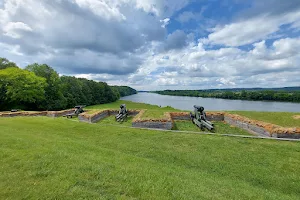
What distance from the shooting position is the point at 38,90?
2712 centimetres

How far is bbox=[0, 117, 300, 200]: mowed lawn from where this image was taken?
8.75ft

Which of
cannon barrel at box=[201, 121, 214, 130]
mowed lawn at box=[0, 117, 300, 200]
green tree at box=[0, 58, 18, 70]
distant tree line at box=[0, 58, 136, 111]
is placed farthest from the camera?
green tree at box=[0, 58, 18, 70]

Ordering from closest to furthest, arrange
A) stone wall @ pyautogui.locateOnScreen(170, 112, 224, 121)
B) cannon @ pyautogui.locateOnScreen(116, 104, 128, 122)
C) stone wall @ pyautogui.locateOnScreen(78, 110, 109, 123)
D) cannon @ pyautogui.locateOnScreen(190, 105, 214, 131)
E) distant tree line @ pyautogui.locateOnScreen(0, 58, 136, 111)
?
cannon @ pyautogui.locateOnScreen(190, 105, 214, 131), stone wall @ pyautogui.locateOnScreen(78, 110, 109, 123), stone wall @ pyautogui.locateOnScreen(170, 112, 224, 121), cannon @ pyautogui.locateOnScreen(116, 104, 128, 122), distant tree line @ pyautogui.locateOnScreen(0, 58, 136, 111)

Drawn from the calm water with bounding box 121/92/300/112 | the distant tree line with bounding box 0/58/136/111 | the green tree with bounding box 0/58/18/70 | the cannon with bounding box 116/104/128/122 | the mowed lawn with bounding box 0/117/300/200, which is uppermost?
the green tree with bounding box 0/58/18/70

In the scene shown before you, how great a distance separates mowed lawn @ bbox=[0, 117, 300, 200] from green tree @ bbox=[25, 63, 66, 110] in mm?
31308

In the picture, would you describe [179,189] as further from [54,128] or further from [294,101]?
[294,101]

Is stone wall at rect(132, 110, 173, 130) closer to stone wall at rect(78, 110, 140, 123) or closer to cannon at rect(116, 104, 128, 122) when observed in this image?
cannon at rect(116, 104, 128, 122)

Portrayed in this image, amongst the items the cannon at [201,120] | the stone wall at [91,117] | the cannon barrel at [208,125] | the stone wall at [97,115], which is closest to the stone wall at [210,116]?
the cannon at [201,120]

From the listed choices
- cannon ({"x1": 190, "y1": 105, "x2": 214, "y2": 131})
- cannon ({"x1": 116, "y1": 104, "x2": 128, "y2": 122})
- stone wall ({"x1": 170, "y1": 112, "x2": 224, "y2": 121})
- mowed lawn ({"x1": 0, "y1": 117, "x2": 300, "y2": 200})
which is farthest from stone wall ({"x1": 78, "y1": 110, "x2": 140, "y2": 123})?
cannon ({"x1": 190, "y1": 105, "x2": 214, "y2": 131})

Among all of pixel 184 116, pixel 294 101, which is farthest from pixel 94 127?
pixel 294 101

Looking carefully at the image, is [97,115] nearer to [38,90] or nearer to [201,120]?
[201,120]

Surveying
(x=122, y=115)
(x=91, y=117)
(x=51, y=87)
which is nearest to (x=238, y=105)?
(x=122, y=115)

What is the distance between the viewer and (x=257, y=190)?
3.37 metres

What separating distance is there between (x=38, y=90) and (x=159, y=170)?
97.2 ft
